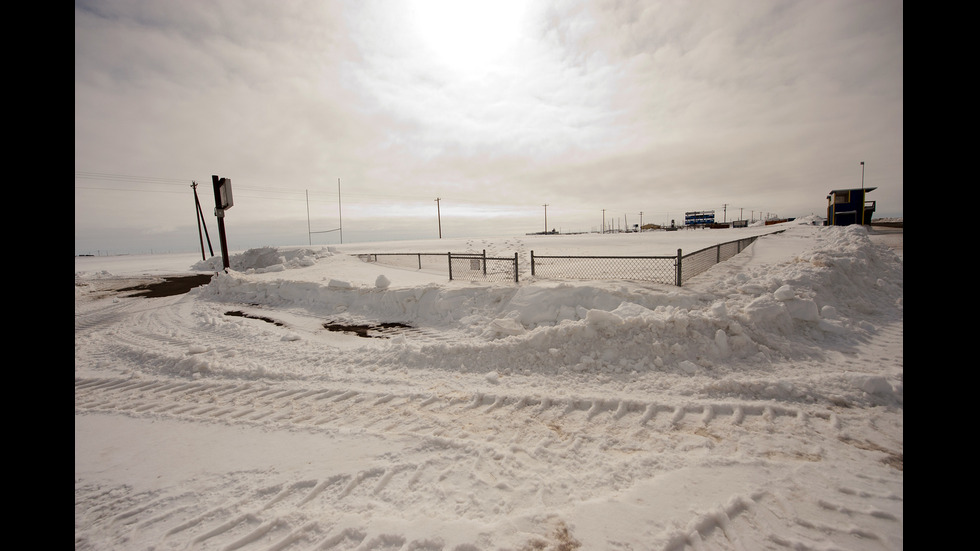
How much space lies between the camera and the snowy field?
244cm

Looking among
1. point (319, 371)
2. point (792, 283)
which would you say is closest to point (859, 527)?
point (319, 371)

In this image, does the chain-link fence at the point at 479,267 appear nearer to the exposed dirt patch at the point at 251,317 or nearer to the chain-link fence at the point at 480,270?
the chain-link fence at the point at 480,270

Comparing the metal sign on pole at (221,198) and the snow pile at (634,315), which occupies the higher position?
the metal sign on pole at (221,198)

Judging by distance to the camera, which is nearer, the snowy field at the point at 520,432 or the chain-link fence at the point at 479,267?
the snowy field at the point at 520,432

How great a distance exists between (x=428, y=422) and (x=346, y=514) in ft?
4.16

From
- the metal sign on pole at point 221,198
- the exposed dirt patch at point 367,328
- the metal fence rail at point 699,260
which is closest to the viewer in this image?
the exposed dirt patch at point 367,328

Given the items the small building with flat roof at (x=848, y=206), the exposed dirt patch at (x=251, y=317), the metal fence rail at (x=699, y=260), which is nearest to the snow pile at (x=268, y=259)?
the exposed dirt patch at (x=251, y=317)

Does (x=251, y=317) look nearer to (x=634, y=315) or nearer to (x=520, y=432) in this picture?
(x=520, y=432)

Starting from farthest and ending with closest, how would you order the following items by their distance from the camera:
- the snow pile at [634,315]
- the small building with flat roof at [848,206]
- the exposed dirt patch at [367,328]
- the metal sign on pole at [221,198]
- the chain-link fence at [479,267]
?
the small building with flat roof at [848,206] < the metal sign on pole at [221,198] < the chain-link fence at [479,267] < the exposed dirt patch at [367,328] < the snow pile at [634,315]

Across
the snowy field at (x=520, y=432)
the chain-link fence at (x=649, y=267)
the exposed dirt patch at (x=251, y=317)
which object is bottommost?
the snowy field at (x=520, y=432)

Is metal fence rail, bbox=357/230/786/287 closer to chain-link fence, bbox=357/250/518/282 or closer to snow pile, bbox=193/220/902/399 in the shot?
chain-link fence, bbox=357/250/518/282

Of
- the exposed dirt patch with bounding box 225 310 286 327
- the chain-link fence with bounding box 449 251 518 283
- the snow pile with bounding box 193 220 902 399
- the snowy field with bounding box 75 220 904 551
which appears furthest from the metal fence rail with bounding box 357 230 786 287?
the exposed dirt patch with bounding box 225 310 286 327

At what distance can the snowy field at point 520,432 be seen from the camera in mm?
2443
